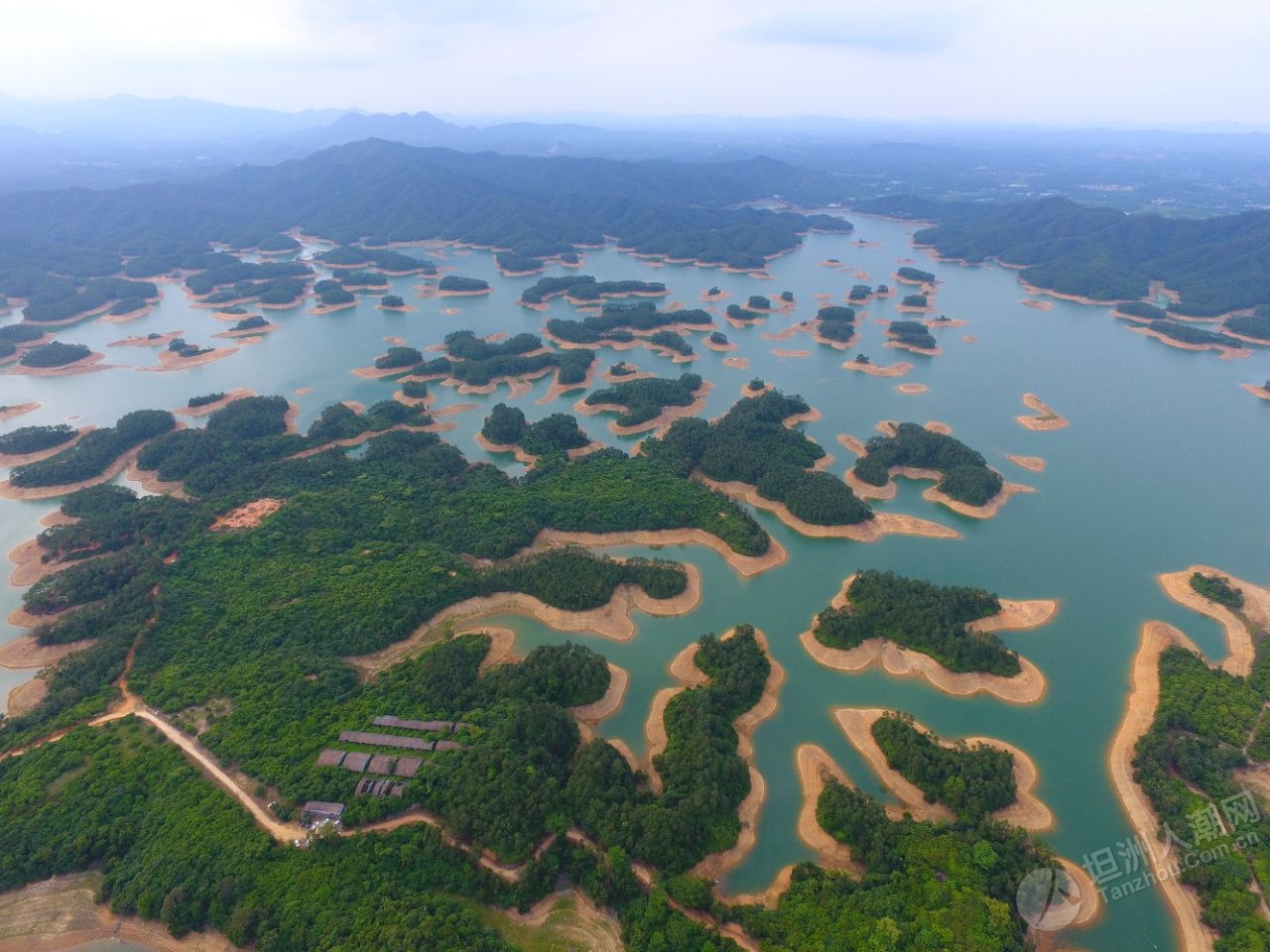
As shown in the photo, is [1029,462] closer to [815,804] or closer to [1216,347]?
[815,804]

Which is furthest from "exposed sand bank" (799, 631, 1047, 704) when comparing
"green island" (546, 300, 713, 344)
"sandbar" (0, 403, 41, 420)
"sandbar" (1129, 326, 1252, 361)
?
"sandbar" (0, 403, 41, 420)

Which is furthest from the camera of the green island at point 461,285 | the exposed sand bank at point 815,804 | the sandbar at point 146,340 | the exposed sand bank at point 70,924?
the green island at point 461,285

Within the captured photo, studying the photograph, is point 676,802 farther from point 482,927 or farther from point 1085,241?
point 1085,241

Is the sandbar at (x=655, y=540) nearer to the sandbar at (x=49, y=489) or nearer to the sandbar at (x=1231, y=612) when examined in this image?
the sandbar at (x=1231, y=612)

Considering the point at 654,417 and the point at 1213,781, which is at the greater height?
the point at 1213,781

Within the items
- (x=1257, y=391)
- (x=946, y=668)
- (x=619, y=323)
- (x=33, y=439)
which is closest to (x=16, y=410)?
(x=33, y=439)

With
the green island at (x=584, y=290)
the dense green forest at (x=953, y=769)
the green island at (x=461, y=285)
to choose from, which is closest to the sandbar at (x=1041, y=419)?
the dense green forest at (x=953, y=769)
